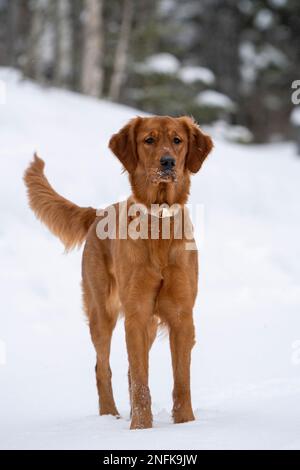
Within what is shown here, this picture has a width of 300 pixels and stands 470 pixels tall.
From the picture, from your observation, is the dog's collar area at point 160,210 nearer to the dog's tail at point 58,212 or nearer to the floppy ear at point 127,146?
the floppy ear at point 127,146

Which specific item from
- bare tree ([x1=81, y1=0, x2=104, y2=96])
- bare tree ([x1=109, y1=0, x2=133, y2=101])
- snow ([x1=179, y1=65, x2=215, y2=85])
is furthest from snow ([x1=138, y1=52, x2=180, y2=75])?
bare tree ([x1=81, y1=0, x2=104, y2=96])

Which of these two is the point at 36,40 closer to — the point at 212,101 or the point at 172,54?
the point at 212,101

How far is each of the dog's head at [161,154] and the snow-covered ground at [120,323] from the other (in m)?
1.24

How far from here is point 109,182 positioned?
991 cm

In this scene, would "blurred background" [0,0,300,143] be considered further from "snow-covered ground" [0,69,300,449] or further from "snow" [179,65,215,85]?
"snow-covered ground" [0,69,300,449]

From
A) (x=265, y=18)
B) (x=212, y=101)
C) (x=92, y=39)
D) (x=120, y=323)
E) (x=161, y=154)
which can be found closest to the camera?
(x=161, y=154)

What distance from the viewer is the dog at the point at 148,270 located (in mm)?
4230

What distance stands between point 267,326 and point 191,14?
2307 centimetres

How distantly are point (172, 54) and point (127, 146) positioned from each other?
20.3 metres

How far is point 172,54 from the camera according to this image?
2430 centimetres

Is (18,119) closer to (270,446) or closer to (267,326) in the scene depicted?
(267,326)

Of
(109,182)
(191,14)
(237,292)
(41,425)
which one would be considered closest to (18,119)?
(109,182)

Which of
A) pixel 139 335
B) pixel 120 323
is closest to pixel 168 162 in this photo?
pixel 139 335

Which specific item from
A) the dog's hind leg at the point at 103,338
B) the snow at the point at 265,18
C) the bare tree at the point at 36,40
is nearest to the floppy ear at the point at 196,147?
the dog's hind leg at the point at 103,338
